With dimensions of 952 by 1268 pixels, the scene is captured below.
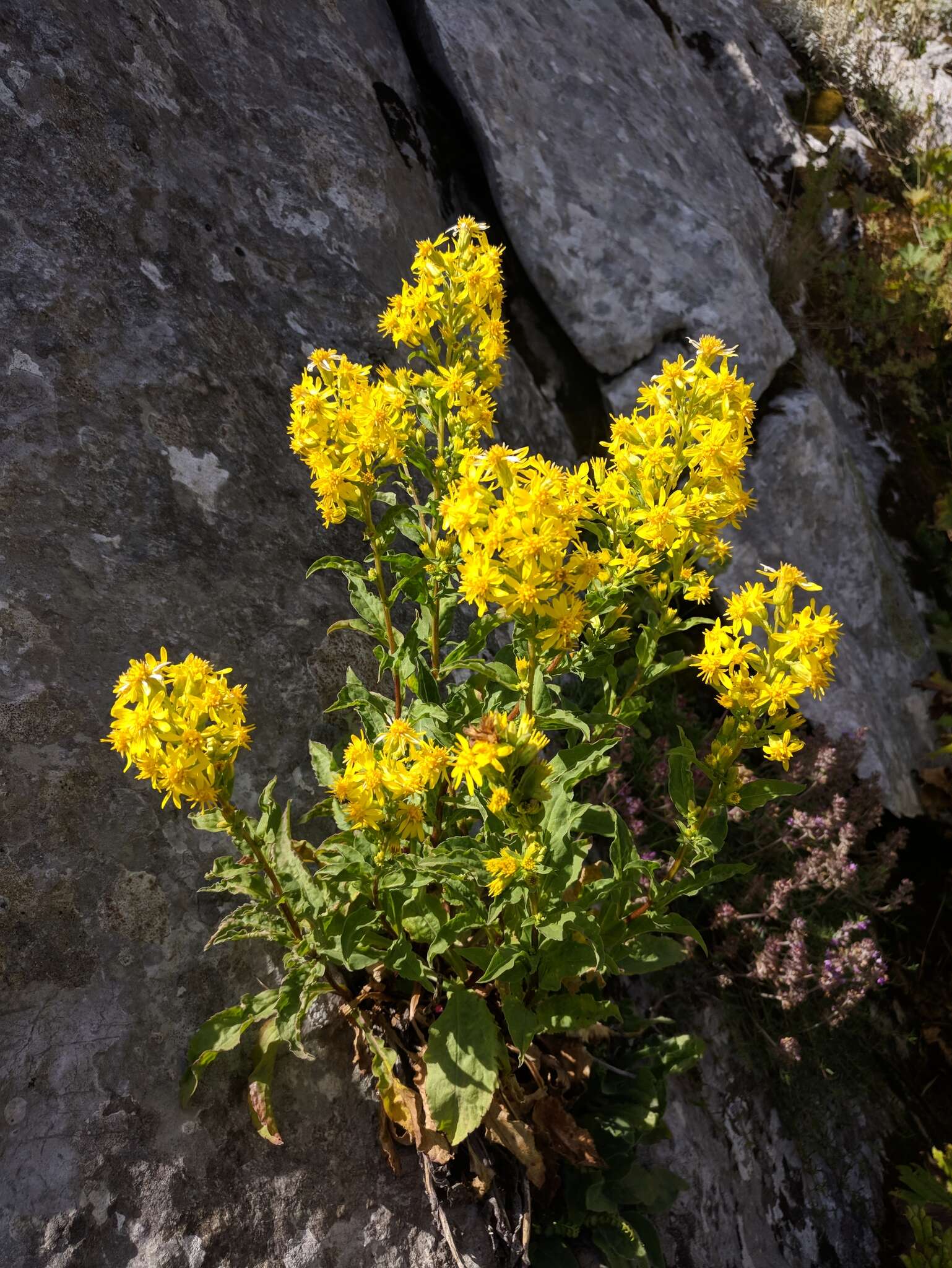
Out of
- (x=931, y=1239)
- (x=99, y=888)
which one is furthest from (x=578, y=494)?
(x=931, y=1239)

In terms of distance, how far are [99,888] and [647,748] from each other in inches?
94.7

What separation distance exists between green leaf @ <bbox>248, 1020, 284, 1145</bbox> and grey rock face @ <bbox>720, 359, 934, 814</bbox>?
3.12 metres

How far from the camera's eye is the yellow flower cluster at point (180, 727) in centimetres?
169

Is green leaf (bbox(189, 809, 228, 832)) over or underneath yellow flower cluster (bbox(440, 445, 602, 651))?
underneath

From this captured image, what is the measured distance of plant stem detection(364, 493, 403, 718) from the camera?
216 cm

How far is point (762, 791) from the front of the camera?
1.99m

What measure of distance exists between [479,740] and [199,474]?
1582 mm

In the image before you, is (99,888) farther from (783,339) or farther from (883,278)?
(883,278)

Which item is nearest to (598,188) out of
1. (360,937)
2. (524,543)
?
(524,543)

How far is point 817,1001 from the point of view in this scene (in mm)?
3504

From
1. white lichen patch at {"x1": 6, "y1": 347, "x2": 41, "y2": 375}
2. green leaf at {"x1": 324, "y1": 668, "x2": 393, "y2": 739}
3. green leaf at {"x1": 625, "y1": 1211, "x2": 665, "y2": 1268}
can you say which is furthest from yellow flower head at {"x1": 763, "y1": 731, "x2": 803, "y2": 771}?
white lichen patch at {"x1": 6, "y1": 347, "x2": 41, "y2": 375}

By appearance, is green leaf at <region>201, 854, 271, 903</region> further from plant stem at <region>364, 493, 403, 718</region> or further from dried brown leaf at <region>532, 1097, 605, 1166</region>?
dried brown leaf at <region>532, 1097, 605, 1166</region>

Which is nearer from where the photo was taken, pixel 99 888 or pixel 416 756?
pixel 416 756

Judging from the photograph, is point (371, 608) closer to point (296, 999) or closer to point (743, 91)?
point (296, 999)
